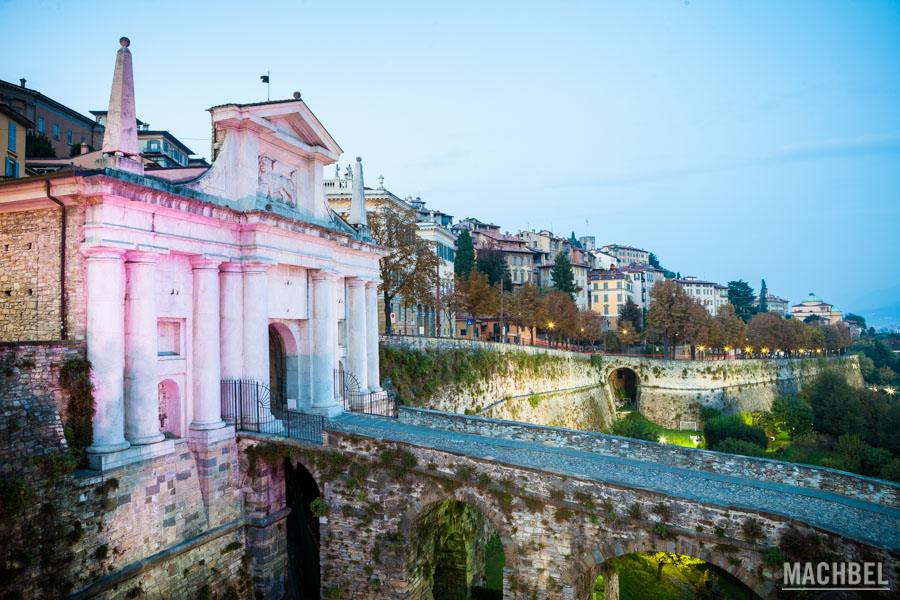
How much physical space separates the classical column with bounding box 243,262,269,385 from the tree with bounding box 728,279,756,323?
111160 millimetres

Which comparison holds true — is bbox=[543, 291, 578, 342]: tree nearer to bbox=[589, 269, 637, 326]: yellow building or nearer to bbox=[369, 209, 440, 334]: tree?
bbox=[369, 209, 440, 334]: tree

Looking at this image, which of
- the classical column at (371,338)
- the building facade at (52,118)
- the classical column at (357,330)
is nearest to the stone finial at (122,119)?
the classical column at (357,330)

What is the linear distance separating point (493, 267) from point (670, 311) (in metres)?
23.5

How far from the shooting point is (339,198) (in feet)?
147

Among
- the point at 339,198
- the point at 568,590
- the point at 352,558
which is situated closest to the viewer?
the point at 568,590

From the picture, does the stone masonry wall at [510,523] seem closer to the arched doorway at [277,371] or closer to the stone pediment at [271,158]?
the arched doorway at [277,371]

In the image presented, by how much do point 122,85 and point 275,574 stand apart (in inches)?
505

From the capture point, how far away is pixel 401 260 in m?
33.1

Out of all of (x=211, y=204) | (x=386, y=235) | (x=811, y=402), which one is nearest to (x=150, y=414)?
(x=211, y=204)

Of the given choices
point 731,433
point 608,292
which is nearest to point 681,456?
point 731,433

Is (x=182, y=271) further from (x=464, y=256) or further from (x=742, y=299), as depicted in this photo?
(x=742, y=299)

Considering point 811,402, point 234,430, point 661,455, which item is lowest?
point 811,402

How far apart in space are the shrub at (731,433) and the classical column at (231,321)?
35306 millimetres

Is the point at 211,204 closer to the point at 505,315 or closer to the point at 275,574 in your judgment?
the point at 275,574
